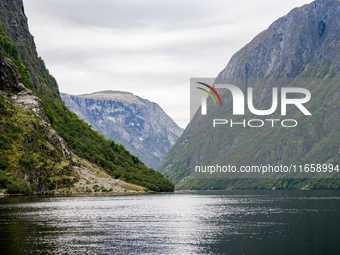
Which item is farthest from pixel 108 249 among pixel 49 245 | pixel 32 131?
pixel 32 131

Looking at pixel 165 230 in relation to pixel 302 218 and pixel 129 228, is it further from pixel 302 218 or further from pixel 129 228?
pixel 302 218


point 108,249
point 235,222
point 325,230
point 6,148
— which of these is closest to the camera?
point 108,249

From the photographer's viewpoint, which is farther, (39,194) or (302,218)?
(39,194)

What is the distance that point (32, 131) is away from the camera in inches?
7785

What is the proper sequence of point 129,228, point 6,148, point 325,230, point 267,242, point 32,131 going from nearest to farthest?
1. point 267,242
2. point 325,230
3. point 129,228
4. point 6,148
5. point 32,131

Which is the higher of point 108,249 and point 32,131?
point 32,131

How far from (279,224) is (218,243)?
23774 millimetres

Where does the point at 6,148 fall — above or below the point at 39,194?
above

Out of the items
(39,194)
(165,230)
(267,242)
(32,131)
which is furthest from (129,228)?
(32,131)

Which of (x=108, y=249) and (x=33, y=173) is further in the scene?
(x=33, y=173)

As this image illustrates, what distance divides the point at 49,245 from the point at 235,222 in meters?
41.4

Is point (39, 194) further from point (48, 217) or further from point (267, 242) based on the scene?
point (267, 242)

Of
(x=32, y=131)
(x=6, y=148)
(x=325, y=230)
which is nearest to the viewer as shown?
(x=325, y=230)

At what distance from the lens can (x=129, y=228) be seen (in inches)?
2916
